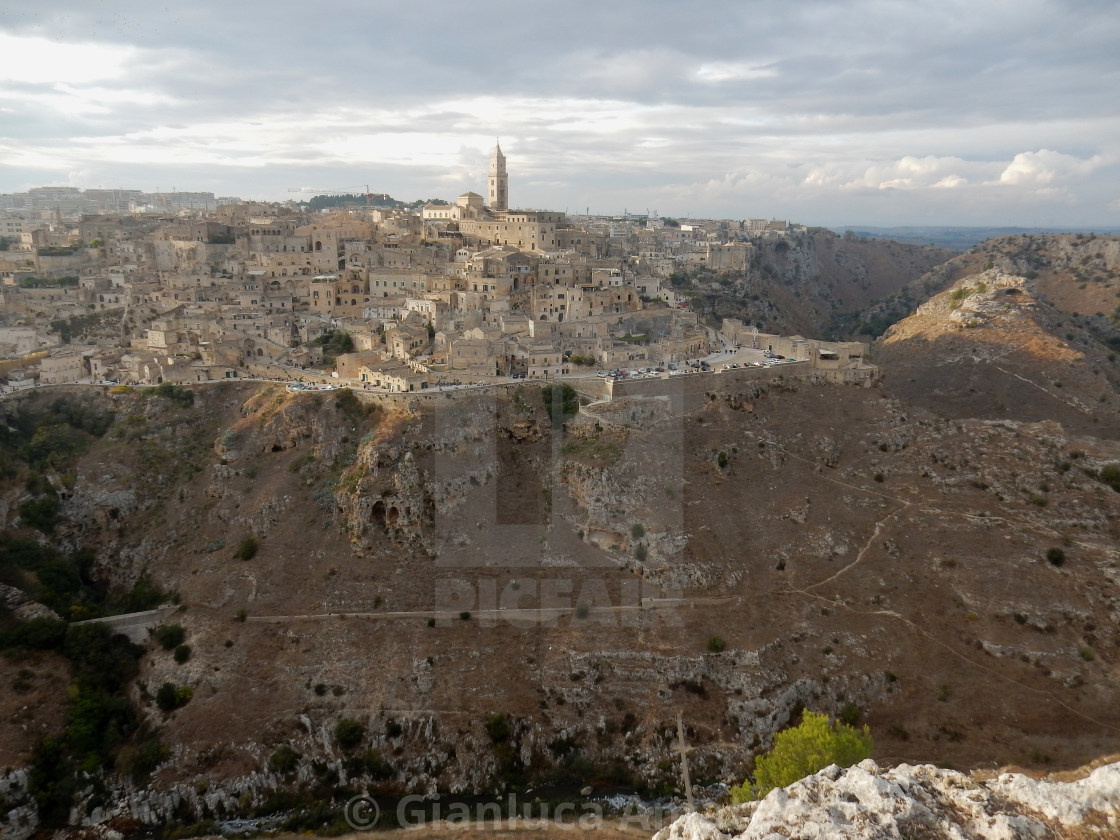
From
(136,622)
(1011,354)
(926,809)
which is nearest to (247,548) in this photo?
(136,622)

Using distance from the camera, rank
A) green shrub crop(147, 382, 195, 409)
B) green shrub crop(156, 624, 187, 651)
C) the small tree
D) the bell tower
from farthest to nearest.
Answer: the bell tower, green shrub crop(147, 382, 195, 409), green shrub crop(156, 624, 187, 651), the small tree

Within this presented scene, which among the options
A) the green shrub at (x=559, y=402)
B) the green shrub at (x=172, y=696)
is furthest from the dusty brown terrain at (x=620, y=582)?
the green shrub at (x=559, y=402)

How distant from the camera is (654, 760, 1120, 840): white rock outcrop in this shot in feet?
45.7

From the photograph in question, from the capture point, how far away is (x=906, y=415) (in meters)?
53.0

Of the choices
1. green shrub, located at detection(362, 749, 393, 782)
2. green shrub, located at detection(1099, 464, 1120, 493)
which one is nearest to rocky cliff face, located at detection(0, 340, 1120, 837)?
green shrub, located at detection(362, 749, 393, 782)

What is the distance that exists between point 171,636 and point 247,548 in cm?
586

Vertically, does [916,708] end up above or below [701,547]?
below

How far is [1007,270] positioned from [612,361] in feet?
264

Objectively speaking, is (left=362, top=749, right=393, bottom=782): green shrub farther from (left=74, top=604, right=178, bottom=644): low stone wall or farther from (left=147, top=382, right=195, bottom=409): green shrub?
(left=147, top=382, right=195, bottom=409): green shrub

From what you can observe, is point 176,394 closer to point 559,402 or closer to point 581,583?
point 559,402

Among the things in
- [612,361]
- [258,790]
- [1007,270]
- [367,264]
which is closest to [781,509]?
[612,361]

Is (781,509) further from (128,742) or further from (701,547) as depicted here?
(128,742)

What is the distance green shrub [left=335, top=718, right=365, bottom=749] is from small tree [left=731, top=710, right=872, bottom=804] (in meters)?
17.1

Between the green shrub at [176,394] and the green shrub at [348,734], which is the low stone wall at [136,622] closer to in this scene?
the green shrub at [348,734]
